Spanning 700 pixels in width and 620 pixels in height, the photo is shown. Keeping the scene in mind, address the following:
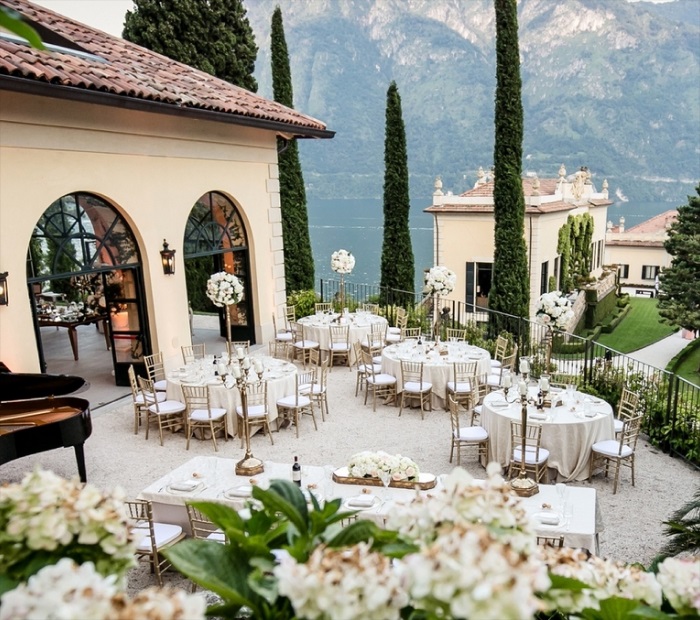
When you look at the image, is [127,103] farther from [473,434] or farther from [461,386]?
[473,434]

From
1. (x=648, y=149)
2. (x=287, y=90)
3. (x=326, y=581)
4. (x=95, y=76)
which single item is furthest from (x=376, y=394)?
(x=648, y=149)

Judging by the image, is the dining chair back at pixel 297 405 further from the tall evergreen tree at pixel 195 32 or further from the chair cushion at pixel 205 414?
the tall evergreen tree at pixel 195 32

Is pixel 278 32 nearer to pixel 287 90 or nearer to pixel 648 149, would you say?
pixel 287 90

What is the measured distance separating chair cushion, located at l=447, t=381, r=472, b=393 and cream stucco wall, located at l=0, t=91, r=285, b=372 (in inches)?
227

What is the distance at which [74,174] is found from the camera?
1005 cm

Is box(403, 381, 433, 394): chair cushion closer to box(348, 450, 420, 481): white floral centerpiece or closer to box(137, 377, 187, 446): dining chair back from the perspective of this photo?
box(137, 377, 187, 446): dining chair back

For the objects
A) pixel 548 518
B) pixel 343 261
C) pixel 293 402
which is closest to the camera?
pixel 548 518

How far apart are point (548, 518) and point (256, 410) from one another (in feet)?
17.0

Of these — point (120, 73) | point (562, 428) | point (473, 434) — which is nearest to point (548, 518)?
point (562, 428)

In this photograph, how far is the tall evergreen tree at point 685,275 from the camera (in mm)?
23219

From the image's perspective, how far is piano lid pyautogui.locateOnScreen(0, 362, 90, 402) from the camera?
774 centimetres

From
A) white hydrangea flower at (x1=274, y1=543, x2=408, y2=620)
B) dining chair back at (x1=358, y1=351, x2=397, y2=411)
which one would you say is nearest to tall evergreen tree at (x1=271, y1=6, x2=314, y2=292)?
dining chair back at (x1=358, y1=351, x2=397, y2=411)

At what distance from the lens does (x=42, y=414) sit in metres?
7.60

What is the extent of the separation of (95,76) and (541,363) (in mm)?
10432
